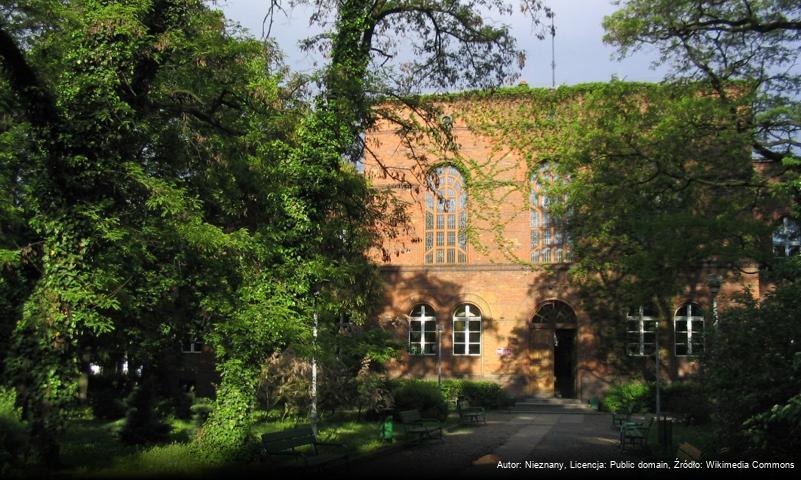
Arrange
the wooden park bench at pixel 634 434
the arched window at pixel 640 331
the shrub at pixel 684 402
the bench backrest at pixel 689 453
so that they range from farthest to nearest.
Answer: the arched window at pixel 640 331 → the shrub at pixel 684 402 → the wooden park bench at pixel 634 434 → the bench backrest at pixel 689 453

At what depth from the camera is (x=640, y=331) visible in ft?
95.7

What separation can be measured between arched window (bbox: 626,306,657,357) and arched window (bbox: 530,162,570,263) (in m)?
3.79

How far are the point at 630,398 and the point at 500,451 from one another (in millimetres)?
13563

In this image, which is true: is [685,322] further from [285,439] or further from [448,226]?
[285,439]

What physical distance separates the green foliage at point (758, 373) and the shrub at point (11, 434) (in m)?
10.6

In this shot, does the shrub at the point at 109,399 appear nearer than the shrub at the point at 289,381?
No

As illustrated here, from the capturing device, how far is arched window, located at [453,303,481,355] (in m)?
30.8

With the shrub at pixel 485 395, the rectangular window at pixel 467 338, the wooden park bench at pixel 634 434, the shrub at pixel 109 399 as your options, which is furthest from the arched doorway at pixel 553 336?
the shrub at pixel 109 399

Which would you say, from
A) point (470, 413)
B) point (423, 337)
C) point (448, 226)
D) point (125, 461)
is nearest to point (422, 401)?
point (470, 413)

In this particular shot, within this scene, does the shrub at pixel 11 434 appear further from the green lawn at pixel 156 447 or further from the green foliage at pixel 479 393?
the green foliage at pixel 479 393

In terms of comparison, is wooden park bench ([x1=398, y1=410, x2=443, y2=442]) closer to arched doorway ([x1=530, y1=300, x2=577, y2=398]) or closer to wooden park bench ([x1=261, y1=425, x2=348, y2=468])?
wooden park bench ([x1=261, y1=425, x2=348, y2=468])

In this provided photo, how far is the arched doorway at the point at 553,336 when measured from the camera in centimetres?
2995

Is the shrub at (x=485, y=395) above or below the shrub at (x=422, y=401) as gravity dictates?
below

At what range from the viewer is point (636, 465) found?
40.2 ft
